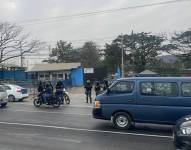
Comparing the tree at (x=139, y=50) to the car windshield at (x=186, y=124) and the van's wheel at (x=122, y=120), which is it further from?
the car windshield at (x=186, y=124)

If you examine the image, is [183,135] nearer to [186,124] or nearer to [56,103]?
[186,124]

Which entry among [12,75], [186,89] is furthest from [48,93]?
[12,75]

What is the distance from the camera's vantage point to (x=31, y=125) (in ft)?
45.5

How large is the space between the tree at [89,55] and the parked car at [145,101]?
72.2 m

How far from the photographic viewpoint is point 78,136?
1129cm

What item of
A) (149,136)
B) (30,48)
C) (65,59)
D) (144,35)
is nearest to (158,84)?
(149,136)

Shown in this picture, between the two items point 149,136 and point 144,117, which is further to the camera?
point 144,117

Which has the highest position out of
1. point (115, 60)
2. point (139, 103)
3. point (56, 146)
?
point (115, 60)

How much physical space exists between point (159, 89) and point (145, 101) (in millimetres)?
590

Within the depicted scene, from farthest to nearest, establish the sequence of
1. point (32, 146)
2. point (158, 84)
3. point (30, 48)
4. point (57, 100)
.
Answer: point (30, 48)
point (57, 100)
point (158, 84)
point (32, 146)

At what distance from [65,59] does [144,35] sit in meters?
25.0

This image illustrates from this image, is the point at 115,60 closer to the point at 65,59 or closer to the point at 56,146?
the point at 65,59

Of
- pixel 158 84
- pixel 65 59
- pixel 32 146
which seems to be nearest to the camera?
pixel 32 146

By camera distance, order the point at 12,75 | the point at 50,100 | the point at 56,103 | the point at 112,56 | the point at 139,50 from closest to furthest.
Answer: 1. the point at 56,103
2. the point at 50,100
3. the point at 12,75
4. the point at 139,50
5. the point at 112,56
